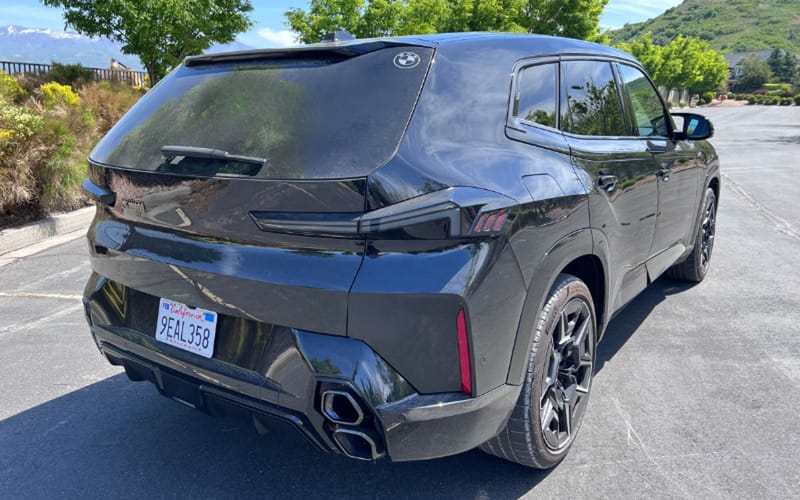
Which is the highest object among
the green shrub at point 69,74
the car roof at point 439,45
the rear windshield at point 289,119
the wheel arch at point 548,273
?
the green shrub at point 69,74

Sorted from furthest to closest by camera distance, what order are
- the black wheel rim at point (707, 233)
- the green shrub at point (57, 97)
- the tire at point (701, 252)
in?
the green shrub at point (57, 97)
the black wheel rim at point (707, 233)
the tire at point (701, 252)

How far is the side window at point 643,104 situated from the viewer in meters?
3.65

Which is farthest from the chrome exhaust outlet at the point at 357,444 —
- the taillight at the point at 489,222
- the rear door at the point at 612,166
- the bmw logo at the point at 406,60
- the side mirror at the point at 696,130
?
the side mirror at the point at 696,130

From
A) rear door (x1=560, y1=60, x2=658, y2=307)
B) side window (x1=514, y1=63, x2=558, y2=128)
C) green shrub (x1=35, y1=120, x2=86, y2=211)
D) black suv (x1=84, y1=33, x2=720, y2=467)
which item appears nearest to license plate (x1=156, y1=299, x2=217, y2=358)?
black suv (x1=84, y1=33, x2=720, y2=467)

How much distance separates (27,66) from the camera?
17.0 meters

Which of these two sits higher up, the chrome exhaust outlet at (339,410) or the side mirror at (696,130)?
the side mirror at (696,130)

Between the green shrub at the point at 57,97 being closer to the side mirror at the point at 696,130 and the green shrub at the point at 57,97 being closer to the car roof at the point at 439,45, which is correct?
the car roof at the point at 439,45

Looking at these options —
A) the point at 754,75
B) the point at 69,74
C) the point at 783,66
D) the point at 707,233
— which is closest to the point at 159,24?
the point at 69,74

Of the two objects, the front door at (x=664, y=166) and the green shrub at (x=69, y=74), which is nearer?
the front door at (x=664, y=166)

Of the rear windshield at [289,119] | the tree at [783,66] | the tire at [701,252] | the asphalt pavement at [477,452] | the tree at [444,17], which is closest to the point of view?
the rear windshield at [289,119]

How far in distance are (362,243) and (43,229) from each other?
664 centimetres

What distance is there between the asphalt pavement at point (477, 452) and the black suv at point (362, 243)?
0.35m

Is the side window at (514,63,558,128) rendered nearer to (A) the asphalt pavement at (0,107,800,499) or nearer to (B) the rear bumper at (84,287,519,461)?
(B) the rear bumper at (84,287,519,461)

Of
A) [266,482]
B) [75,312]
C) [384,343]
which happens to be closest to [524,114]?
[384,343]
